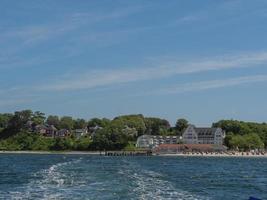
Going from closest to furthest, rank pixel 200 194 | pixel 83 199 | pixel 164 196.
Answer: pixel 83 199
pixel 164 196
pixel 200 194

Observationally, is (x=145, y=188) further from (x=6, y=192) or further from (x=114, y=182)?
(x=6, y=192)

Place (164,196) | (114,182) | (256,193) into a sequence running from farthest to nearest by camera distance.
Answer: (114,182) → (256,193) → (164,196)

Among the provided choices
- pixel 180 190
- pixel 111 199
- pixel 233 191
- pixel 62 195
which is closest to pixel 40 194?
pixel 62 195

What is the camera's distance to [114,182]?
225 ft

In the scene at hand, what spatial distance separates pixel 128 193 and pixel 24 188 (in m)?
11.3

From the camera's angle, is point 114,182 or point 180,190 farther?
point 114,182

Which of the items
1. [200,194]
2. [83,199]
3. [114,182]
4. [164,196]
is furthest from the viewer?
[114,182]

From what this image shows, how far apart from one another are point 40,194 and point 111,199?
6985 millimetres

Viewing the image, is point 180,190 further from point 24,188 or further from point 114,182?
point 24,188

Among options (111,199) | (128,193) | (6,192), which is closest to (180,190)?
(128,193)

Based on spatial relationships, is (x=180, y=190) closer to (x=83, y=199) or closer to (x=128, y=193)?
(x=128, y=193)

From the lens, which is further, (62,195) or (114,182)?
(114,182)

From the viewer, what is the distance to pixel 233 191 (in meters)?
64.8

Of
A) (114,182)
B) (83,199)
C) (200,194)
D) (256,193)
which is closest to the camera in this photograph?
(83,199)
